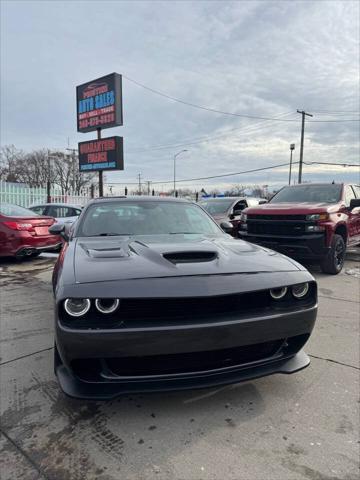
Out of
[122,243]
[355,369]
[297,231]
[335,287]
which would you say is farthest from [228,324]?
[297,231]

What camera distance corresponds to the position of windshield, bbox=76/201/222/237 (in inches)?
138

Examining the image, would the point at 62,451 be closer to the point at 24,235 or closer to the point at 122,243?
the point at 122,243

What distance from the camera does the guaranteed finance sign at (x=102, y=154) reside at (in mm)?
18094

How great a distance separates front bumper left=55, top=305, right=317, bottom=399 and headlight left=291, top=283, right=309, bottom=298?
0.56 ft

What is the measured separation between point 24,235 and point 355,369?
6.58 m

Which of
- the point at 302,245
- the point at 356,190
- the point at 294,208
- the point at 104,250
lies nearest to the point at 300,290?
the point at 104,250

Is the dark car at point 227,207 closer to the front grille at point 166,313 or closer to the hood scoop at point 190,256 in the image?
the hood scoop at point 190,256

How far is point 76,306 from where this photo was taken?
6.62 ft

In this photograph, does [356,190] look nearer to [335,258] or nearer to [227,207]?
[335,258]

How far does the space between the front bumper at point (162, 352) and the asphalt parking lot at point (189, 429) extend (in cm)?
33

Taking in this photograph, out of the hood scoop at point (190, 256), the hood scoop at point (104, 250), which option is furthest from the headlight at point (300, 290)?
the hood scoop at point (104, 250)

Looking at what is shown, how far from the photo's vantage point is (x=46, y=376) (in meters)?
2.83

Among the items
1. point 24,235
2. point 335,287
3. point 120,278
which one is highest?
point 120,278

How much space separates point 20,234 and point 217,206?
5.44 m
